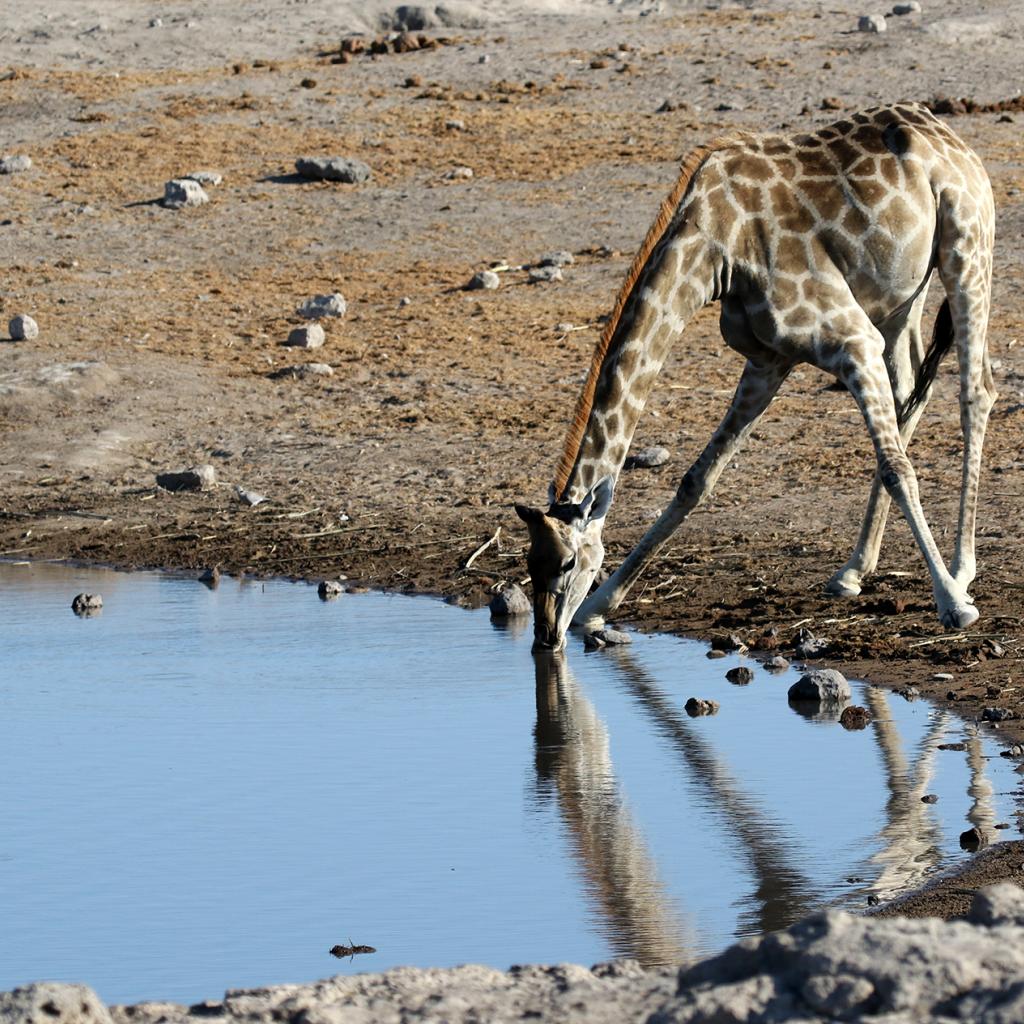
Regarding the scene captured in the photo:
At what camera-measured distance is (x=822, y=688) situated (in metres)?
7.47

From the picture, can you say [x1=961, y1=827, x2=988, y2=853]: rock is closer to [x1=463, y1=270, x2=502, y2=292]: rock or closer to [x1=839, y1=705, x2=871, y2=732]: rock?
[x1=839, y1=705, x2=871, y2=732]: rock

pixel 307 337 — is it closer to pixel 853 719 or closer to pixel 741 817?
pixel 853 719

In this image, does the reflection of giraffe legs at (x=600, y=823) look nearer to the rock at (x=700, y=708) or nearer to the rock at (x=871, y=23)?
the rock at (x=700, y=708)

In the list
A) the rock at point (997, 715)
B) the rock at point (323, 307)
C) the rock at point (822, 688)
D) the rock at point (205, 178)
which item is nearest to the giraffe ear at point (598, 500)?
the rock at point (822, 688)

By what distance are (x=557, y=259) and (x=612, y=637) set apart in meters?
8.71

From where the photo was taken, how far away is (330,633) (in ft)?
29.8

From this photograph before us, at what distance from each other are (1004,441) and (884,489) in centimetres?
319

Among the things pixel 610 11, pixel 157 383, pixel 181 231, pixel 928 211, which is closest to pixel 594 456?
pixel 928 211

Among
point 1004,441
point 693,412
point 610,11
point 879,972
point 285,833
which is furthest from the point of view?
point 610,11

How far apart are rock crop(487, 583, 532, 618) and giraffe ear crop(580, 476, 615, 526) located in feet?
4.24

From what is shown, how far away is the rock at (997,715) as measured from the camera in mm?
7098

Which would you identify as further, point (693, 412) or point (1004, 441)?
point (693, 412)

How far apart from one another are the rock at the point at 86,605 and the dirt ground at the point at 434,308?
1.12 m

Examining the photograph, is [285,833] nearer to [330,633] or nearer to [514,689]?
[514,689]
